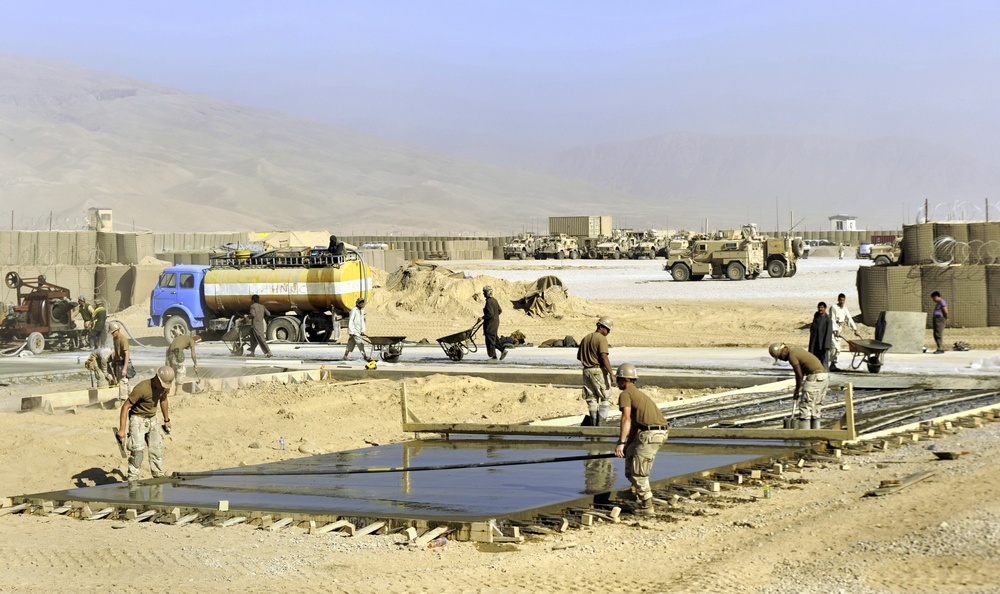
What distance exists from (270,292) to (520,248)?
52.1 m

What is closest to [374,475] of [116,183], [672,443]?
[672,443]

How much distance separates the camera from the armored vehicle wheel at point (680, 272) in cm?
5331

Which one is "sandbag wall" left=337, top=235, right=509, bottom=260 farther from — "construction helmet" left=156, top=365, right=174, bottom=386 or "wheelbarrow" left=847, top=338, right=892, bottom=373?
"construction helmet" left=156, top=365, right=174, bottom=386

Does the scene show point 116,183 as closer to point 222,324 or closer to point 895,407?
point 222,324

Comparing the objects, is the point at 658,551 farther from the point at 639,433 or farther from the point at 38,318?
the point at 38,318

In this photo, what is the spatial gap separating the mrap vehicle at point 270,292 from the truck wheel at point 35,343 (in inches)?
114

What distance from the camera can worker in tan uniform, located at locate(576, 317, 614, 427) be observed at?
16188 millimetres

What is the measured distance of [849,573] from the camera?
30.2 feet

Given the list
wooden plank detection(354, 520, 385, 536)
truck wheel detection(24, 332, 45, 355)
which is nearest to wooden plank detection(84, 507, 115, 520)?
wooden plank detection(354, 520, 385, 536)

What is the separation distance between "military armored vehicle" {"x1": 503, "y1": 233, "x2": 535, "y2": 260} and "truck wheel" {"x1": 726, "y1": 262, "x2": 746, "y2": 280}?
3025 centimetres

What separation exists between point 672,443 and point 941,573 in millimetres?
6987

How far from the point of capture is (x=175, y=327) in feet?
106

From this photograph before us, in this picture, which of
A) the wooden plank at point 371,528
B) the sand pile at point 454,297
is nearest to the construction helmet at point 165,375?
the wooden plank at point 371,528

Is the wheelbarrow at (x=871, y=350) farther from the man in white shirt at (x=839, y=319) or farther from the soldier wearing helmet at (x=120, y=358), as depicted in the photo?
the soldier wearing helmet at (x=120, y=358)
